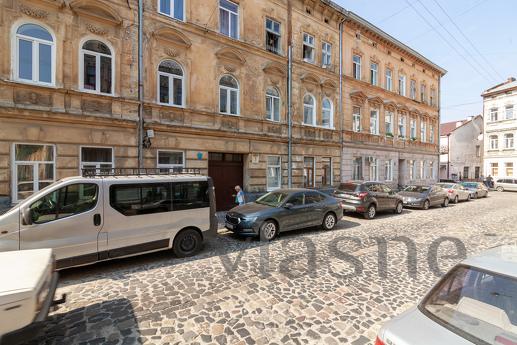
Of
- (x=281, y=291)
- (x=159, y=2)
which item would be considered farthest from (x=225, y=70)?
(x=281, y=291)

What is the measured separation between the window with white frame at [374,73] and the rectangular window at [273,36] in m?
9.02

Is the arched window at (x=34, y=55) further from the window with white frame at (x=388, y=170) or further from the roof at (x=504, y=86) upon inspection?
the roof at (x=504, y=86)

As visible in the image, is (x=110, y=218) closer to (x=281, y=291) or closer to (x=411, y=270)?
(x=281, y=291)

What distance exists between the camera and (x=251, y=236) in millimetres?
7789

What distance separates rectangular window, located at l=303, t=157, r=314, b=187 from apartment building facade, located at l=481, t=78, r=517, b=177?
109 ft

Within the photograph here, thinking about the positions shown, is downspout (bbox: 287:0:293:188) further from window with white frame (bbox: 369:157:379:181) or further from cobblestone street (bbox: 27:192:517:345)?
window with white frame (bbox: 369:157:379:181)

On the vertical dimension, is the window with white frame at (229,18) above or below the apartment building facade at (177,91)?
above

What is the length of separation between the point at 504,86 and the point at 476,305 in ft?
156

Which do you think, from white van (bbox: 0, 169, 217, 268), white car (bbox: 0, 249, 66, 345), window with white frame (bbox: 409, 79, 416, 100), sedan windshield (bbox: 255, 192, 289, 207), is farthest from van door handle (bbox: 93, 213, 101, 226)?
window with white frame (bbox: 409, 79, 416, 100)

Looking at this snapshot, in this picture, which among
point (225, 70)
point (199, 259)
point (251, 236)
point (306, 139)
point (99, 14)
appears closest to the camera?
point (199, 259)

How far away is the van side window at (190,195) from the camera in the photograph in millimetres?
6445

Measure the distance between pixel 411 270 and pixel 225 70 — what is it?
35.6 ft

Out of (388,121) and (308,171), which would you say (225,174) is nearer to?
(308,171)

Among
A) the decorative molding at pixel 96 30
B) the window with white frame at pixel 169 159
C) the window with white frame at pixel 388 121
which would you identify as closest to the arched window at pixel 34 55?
the decorative molding at pixel 96 30
